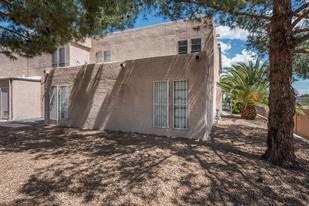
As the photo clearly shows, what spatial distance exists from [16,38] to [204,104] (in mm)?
8042

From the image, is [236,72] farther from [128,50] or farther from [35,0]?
[35,0]

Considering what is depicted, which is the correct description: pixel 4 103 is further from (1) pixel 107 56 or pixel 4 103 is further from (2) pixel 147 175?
(2) pixel 147 175

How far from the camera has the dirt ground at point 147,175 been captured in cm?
344

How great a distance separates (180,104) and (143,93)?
1.95 m

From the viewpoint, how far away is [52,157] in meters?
5.58

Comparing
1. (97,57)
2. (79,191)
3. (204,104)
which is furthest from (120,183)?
(97,57)

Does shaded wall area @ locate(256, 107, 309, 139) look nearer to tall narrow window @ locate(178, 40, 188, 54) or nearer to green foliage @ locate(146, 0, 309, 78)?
green foliage @ locate(146, 0, 309, 78)

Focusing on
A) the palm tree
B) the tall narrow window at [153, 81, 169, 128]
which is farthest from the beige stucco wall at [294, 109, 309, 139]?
the tall narrow window at [153, 81, 169, 128]

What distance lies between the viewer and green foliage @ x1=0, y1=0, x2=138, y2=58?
5238 mm

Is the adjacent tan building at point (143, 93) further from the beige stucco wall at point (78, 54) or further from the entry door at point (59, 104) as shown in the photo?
the beige stucco wall at point (78, 54)

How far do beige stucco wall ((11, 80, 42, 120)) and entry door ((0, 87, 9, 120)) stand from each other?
2.58ft

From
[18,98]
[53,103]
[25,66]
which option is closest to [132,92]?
[53,103]

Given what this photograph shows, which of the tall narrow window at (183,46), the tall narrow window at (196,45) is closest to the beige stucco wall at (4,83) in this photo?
the tall narrow window at (183,46)

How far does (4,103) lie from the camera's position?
14.9 m
